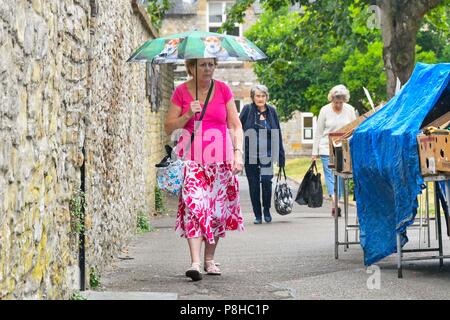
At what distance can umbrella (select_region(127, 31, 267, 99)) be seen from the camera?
931 cm

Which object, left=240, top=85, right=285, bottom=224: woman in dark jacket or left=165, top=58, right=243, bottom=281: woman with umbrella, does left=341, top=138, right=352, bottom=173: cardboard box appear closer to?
left=165, top=58, right=243, bottom=281: woman with umbrella

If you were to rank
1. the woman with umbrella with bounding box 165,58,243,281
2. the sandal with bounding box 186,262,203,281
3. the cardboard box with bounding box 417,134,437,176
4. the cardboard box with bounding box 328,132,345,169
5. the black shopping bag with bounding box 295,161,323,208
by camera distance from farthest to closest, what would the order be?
the black shopping bag with bounding box 295,161,323,208, the cardboard box with bounding box 328,132,345,169, the woman with umbrella with bounding box 165,58,243,281, the sandal with bounding box 186,262,203,281, the cardboard box with bounding box 417,134,437,176

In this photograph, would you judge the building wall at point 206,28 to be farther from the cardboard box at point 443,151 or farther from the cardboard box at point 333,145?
the cardboard box at point 443,151

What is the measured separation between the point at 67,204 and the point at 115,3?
384 centimetres

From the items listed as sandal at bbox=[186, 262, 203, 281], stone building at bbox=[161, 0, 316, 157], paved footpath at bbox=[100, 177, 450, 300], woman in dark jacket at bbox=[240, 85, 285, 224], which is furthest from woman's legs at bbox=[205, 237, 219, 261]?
stone building at bbox=[161, 0, 316, 157]

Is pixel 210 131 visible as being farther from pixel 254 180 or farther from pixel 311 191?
pixel 254 180

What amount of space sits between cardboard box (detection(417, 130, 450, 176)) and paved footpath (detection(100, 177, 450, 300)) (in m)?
0.84

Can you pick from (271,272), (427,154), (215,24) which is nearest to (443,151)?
(427,154)

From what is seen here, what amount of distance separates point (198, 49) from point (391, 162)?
1.74 m

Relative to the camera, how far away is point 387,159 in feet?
29.8
